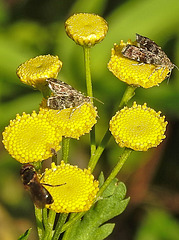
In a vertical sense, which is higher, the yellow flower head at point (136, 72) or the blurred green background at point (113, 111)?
the yellow flower head at point (136, 72)

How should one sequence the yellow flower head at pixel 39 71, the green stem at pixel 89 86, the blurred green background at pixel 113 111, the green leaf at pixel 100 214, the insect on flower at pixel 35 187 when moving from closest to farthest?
the insect on flower at pixel 35 187
the green leaf at pixel 100 214
the green stem at pixel 89 86
the yellow flower head at pixel 39 71
the blurred green background at pixel 113 111

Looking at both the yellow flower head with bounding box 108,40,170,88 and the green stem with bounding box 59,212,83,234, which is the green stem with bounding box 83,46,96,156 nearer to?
the yellow flower head with bounding box 108,40,170,88

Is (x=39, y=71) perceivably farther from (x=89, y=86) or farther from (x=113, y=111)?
(x=113, y=111)

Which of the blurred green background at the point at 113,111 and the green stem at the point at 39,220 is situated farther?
the blurred green background at the point at 113,111

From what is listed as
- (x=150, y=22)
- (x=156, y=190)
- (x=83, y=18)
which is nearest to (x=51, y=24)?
(x=150, y=22)

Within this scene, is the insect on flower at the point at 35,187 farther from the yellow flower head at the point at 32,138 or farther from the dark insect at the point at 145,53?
the dark insect at the point at 145,53

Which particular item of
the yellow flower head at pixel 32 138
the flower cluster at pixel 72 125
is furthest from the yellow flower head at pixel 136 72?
the yellow flower head at pixel 32 138

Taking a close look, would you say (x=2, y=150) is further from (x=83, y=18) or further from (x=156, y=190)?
(x=83, y=18)

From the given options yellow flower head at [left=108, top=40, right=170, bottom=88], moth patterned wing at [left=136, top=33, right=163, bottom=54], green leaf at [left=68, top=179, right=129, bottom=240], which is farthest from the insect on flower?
moth patterned wing at [left=136, top=33, right=163, bottom=54]
